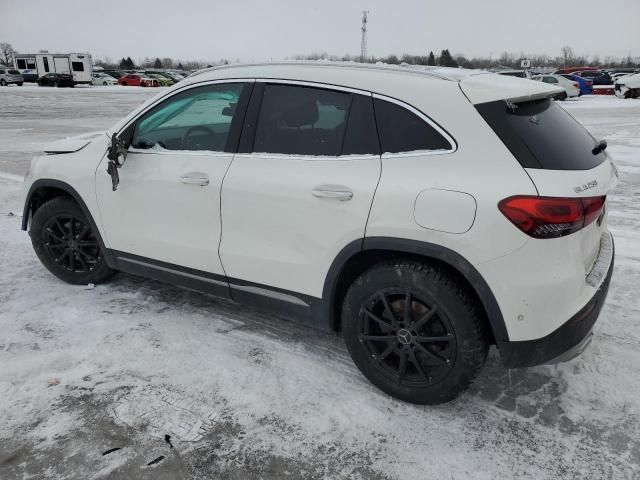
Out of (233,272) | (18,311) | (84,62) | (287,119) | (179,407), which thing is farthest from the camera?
(84,62)

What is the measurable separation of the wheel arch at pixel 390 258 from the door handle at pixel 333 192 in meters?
0.25

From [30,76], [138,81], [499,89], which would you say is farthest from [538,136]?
[30,76]

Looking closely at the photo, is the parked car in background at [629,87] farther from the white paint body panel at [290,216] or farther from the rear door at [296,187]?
the white paint body panel at [290,216]

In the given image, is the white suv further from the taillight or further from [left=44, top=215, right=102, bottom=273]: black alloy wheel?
[left=44, top=215, right=102, bottom=273]: black alloy wheel

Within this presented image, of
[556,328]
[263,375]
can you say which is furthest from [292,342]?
[556,328]

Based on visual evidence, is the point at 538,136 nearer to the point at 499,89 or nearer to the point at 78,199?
the point at 499,89

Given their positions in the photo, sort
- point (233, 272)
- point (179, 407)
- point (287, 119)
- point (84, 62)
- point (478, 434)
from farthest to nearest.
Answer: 1. point (84, 62)
2. point (233, 272)
3. point (287, 119)
4. point (179, 407)
5. point (478, 434)

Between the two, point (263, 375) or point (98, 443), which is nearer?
point (98, 443)

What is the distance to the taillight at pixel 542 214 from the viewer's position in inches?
95.3

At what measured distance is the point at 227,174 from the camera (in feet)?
10.8

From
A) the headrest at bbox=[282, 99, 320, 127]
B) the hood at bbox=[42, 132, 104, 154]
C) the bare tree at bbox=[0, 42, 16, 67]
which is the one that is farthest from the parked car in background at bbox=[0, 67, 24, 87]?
the bare tree at bbox=[0, 42, 16, 67]

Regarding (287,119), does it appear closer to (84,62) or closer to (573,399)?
(573,399)

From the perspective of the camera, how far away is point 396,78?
293cm

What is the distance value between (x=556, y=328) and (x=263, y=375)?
169 cm
